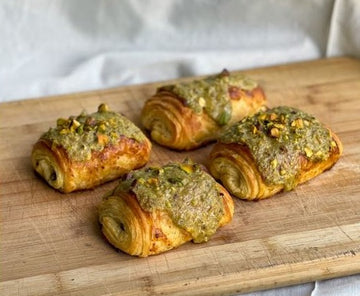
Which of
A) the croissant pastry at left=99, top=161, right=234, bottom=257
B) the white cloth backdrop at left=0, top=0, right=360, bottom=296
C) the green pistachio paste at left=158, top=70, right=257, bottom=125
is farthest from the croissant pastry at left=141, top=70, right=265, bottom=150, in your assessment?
the white cloth backdrop at left=0, top=0, right=360, bottom=296

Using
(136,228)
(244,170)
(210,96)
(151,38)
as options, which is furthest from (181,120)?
(151,38)

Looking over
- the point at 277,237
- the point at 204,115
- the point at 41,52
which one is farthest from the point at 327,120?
the point at 41,52

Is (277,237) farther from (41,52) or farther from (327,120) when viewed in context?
(41,52)

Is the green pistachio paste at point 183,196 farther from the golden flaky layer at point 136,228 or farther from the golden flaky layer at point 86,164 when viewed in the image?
the golden flaky layer at point 86,164

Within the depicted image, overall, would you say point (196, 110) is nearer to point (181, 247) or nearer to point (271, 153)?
point (271, 153)

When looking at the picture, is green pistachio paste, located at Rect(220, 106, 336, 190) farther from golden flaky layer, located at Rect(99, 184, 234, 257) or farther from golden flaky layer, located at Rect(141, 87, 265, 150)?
golden flaky layer, located at Rect(99, 184, 234, 257)

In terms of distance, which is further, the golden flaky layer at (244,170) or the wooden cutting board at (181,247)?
the golden flaky layer at (244,170)

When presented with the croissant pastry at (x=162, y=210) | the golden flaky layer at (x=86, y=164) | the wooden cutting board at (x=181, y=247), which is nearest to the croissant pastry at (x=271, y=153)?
the wooden cutting board at (x=181, y=247)
